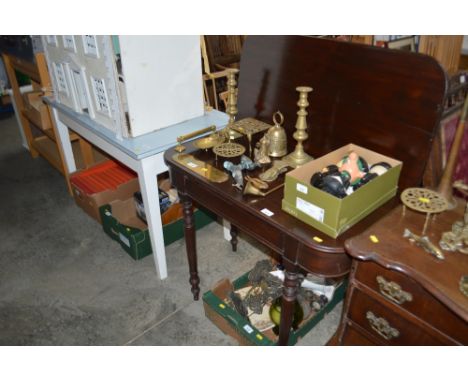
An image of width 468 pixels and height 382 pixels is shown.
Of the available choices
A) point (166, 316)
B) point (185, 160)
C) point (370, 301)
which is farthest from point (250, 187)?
point (166, 316)

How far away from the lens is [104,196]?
2.52m

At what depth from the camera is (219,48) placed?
3594 mm

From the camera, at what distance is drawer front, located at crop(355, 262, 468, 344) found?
3.07ft

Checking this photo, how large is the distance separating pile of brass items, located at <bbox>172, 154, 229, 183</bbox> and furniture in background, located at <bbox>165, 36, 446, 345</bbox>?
0.02 m

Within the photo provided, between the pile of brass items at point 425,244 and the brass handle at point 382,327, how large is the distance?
0.85ft

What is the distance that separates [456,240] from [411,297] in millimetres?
189

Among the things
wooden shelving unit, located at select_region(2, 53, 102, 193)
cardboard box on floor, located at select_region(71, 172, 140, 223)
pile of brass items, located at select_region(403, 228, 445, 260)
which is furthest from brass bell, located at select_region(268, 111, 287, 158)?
wooden shelving unit, located at select_region(2, 53, 102, 193)

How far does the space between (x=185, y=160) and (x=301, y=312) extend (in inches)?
34.8

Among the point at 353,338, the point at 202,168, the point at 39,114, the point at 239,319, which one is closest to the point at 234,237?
the point at 239,319

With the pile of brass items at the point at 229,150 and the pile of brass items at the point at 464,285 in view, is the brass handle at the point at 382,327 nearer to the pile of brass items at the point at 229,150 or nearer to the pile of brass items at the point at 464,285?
the pile of brass items at the point at 464,285

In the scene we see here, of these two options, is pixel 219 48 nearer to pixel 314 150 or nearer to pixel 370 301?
pixel 314 150

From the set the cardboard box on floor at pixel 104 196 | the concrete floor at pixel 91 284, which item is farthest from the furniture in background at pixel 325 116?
the cardboard box on floor at pixel 104 196

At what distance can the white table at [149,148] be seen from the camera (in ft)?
5.81

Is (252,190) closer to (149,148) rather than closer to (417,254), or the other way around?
(417,254)
